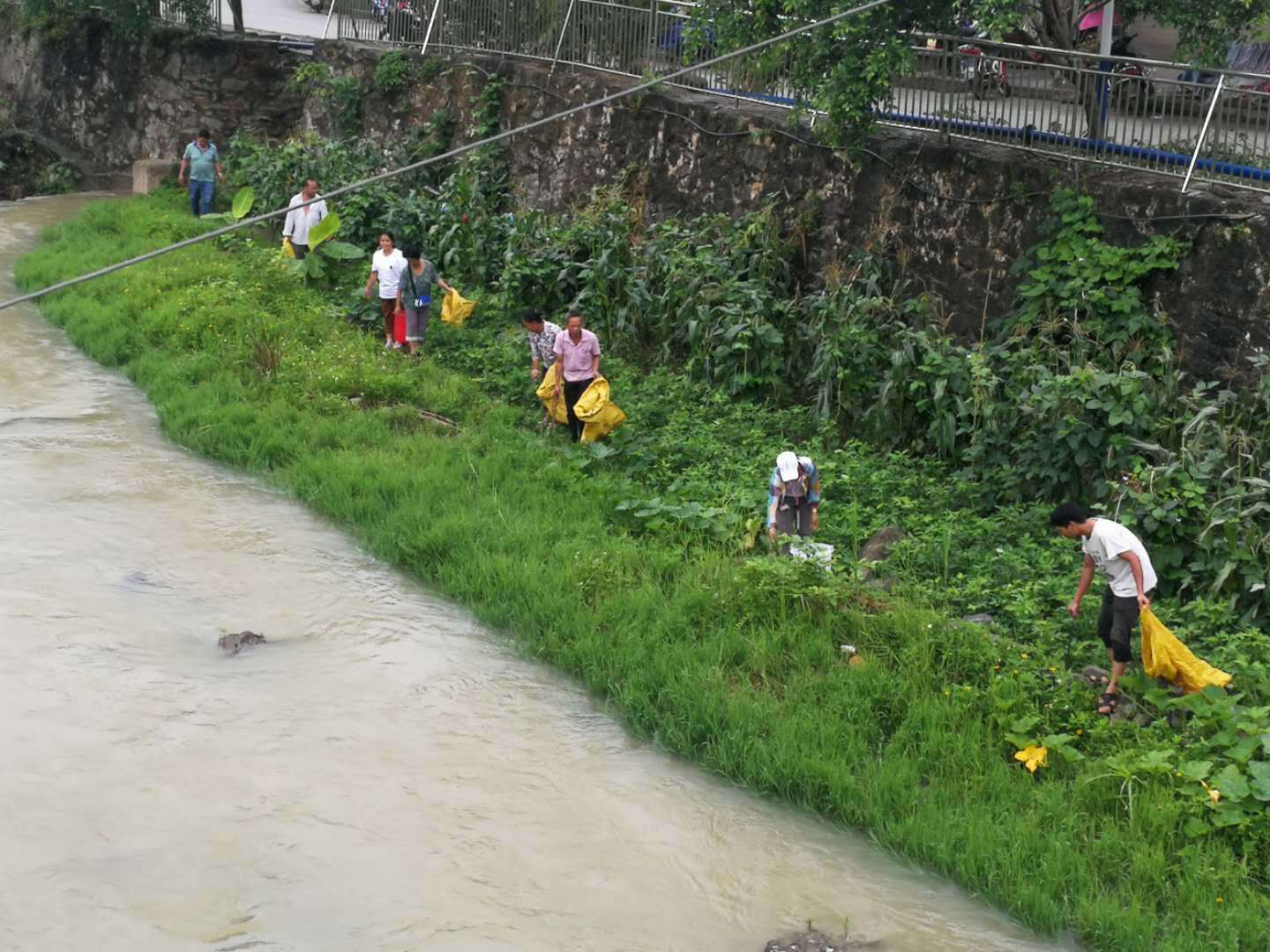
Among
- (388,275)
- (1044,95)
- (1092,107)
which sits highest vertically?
(1044,95)

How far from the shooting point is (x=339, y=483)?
435 inches

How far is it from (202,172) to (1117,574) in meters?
16.3

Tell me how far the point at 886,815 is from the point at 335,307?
10.5 meters

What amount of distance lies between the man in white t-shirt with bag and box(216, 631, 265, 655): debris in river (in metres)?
4.88

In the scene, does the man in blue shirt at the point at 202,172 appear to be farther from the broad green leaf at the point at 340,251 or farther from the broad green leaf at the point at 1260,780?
the broad green leaf at the point at 1260,780

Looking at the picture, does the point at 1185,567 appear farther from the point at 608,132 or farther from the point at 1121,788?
the point at 608,132

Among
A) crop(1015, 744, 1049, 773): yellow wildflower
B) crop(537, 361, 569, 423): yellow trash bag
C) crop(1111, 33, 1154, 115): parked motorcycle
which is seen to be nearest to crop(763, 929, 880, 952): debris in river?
crop(1015, 744, 1049, 773): yellow wildflower

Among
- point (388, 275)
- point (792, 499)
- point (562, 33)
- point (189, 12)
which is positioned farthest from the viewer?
point (189, 12)

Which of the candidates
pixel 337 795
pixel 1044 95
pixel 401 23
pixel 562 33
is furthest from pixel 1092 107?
pixel 401 23

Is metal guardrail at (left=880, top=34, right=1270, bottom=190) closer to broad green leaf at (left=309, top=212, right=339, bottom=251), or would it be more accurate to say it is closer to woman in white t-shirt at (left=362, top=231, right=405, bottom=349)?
woman in white t-shirt at (left=362, top=231, right=405, bottom=349)

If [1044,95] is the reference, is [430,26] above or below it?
above

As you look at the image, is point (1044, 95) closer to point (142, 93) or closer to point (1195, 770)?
point (1195, 770)

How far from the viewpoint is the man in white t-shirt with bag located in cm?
751

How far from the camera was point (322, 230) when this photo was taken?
1673 centimetres
